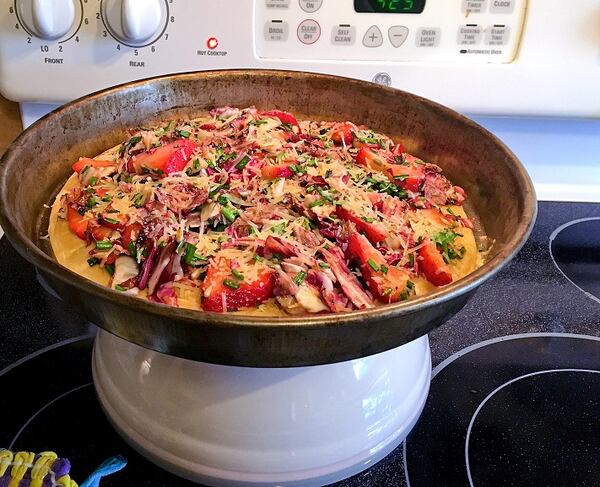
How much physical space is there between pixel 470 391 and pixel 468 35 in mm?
529

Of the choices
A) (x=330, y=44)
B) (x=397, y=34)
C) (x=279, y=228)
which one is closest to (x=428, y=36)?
(x=397, y=34)

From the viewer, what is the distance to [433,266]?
2.21ft

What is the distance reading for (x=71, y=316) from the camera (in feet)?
2.93

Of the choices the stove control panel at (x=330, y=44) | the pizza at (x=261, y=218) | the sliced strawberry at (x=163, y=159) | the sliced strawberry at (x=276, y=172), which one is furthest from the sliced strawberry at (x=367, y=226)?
the stove control panel at (x=330, y=44)

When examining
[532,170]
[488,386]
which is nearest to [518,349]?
[488,386]

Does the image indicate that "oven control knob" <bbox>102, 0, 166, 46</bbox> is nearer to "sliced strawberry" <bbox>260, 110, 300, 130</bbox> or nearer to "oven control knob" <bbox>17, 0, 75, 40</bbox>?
"oven control knob" <bbox>17, 0, 75, 40</bbox>

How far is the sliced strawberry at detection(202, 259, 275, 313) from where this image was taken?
1.97 feet

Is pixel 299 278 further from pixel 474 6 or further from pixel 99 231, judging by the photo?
pixel 474 6

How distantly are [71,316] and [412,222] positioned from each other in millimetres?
496

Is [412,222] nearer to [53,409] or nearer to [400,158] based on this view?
[400,158]

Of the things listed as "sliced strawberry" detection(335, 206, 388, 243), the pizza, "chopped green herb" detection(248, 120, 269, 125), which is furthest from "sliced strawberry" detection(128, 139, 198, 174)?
"sliced strawberry" detection(335, 206, 388, 243)

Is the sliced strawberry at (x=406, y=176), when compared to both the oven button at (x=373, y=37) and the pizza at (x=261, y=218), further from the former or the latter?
the oven button at (x=373, y=37)

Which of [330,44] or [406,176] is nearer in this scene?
[406,176]

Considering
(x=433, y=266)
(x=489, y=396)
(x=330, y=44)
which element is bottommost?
(x=489, y=396)
